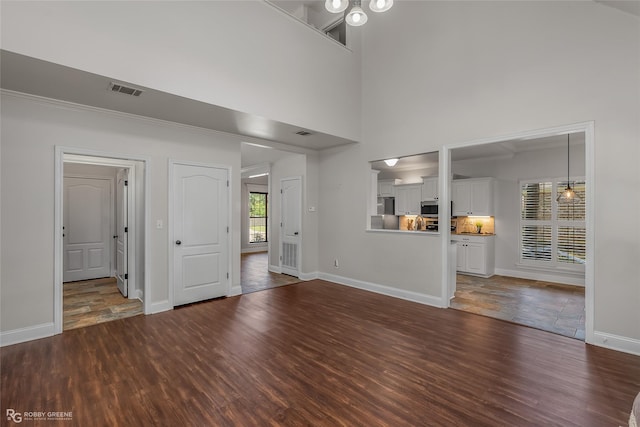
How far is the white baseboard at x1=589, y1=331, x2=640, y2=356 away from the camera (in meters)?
3.02

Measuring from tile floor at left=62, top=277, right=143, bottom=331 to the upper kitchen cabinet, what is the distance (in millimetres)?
6817

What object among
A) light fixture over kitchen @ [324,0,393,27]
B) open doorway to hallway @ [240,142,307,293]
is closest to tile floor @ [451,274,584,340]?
open doorway to hallway @ [240,142,307,293]

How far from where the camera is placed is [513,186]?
266 inches

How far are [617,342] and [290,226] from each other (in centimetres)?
528

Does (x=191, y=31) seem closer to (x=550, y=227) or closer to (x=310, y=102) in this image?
(x=310, y=102)

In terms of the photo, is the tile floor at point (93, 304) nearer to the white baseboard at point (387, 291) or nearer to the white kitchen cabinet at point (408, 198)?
the white baseboard at point (387, 291)

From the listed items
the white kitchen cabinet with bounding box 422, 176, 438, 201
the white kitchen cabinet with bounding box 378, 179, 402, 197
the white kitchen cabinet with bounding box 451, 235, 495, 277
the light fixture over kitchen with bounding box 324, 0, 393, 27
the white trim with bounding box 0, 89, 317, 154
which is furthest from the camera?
the white kitchen cabinet with bounding box 378, 179, 402, 197

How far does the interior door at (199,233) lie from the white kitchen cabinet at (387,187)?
4.90 m

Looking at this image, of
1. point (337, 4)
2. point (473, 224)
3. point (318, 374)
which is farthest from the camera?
point (473, 224)

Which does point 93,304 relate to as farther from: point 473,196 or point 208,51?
point 473,196

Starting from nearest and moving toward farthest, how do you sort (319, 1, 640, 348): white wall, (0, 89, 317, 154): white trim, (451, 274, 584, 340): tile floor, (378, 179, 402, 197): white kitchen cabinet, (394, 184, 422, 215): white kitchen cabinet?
1. (319, 1, 640, 348): white wall
2. (0, 89, 317, 154): white trim
3. (451, 274, 584, 340): tile floor
4. (394, 184, 422, 215): white kitchen cabinet
5. (378, 179, 402, 197): white kitchen cabinet

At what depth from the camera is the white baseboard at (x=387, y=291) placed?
181 inches

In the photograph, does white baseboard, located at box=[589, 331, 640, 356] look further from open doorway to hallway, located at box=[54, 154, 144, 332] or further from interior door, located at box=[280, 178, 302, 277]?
open doorway to hallway, located at box=[54, 154, 144, 332]

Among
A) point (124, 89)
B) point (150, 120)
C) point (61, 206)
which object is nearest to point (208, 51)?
point (124, 89)
